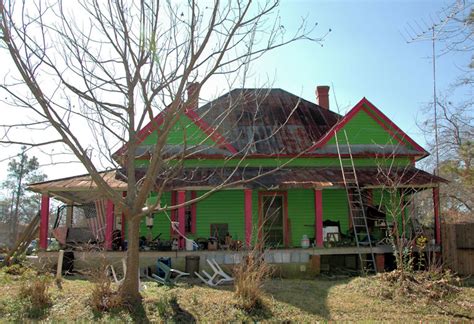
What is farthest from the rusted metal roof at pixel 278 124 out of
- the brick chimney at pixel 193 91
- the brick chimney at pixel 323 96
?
the brick chimney at pixel 193 91

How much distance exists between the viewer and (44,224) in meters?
14.0

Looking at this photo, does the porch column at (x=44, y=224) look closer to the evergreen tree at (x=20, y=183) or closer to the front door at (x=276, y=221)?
the front door at (x=276, y=221)

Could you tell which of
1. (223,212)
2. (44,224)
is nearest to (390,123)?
(223,212)

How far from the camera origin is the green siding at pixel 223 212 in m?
16.2

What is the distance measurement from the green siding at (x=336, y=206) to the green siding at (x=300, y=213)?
1.78 ft

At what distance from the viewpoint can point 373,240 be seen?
1484 cm

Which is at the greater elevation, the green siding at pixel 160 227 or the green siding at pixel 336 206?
the green siding at pixel 336 206

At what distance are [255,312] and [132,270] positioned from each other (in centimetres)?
262

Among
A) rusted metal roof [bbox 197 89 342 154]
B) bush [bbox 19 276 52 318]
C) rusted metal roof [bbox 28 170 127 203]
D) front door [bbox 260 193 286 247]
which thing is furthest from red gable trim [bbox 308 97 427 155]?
bush [bbox 19 276 52 318]

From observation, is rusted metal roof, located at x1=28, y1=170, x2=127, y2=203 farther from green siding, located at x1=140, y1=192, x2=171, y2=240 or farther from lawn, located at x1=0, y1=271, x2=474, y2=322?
lawn, located at x1=0, y1=271, x2=474, y2=322

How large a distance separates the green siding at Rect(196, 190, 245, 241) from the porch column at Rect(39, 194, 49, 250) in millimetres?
5168

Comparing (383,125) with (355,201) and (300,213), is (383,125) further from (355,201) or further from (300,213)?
(300,213)

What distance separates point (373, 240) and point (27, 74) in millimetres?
11888

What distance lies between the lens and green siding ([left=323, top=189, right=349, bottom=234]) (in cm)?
1666
